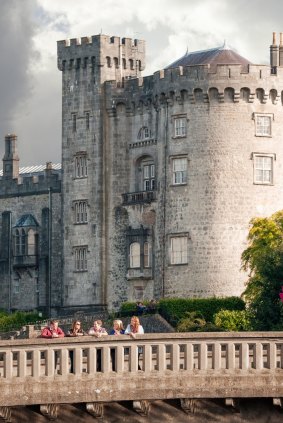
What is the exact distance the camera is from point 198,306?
91375 millimetres

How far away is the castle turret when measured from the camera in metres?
119

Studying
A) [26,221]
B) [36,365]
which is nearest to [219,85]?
[26,221]

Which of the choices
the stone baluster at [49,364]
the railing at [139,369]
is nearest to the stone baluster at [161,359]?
the railing at [139,369]

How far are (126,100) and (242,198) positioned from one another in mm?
10448

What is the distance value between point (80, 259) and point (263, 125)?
13.8m

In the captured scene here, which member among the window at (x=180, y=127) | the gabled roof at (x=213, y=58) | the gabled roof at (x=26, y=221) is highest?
the gabled roof at (x=213, y=58)

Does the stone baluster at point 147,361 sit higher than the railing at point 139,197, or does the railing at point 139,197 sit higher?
the railing at point 139,197

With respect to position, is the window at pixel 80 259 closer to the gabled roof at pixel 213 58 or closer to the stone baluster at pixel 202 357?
the gabled roof at pixel 213 58

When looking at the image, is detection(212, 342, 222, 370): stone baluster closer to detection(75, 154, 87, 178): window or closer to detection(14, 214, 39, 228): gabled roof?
detection(75, 154, 87, 178): window

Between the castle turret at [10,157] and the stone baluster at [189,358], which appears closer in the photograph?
the stone baluster at [189,358]

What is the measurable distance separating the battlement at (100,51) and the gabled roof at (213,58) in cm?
395

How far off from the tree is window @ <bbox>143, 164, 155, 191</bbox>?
835 centimetres

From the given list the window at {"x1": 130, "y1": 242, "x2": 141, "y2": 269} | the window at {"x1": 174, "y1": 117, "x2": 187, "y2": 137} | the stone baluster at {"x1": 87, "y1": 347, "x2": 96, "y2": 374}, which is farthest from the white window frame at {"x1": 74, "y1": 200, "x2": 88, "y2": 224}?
the stone baluster at {"x1": 87, "y1": 347, "x2": 96, "y2": 374}

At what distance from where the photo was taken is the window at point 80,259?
102250mm
